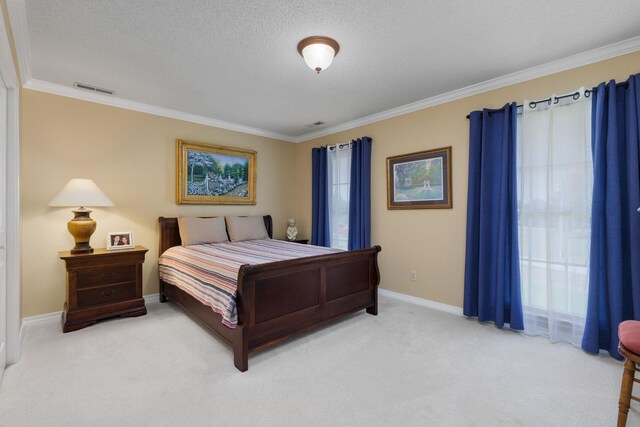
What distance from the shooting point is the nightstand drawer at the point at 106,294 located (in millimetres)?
2990

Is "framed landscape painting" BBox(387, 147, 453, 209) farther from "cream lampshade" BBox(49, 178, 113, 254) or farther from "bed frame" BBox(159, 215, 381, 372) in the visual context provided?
"cream lampshade" BBox(49, 178, 113, 254)

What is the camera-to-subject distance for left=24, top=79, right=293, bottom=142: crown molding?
3.13 m

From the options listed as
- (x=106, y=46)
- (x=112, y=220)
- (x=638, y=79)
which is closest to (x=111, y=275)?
(x=112, y=220)

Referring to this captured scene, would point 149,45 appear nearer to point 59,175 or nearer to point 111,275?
point 59,175

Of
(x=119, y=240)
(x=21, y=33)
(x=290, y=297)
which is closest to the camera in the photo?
(x=21, y=33)

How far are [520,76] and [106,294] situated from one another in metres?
4.70

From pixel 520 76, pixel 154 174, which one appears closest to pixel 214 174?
pixel 154 174

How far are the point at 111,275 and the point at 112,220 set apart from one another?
75cm

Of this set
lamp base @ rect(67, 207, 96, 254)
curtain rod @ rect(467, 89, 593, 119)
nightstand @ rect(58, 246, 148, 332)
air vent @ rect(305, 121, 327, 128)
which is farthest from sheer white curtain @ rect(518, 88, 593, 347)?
lamp base @ rect(67, 207, 96, 254)

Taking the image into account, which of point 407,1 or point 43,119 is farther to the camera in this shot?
point 43,119

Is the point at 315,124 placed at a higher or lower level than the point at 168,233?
higher

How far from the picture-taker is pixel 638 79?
7.49ft

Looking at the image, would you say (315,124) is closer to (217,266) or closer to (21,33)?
(217,266)

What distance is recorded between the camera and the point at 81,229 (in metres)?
3.04
